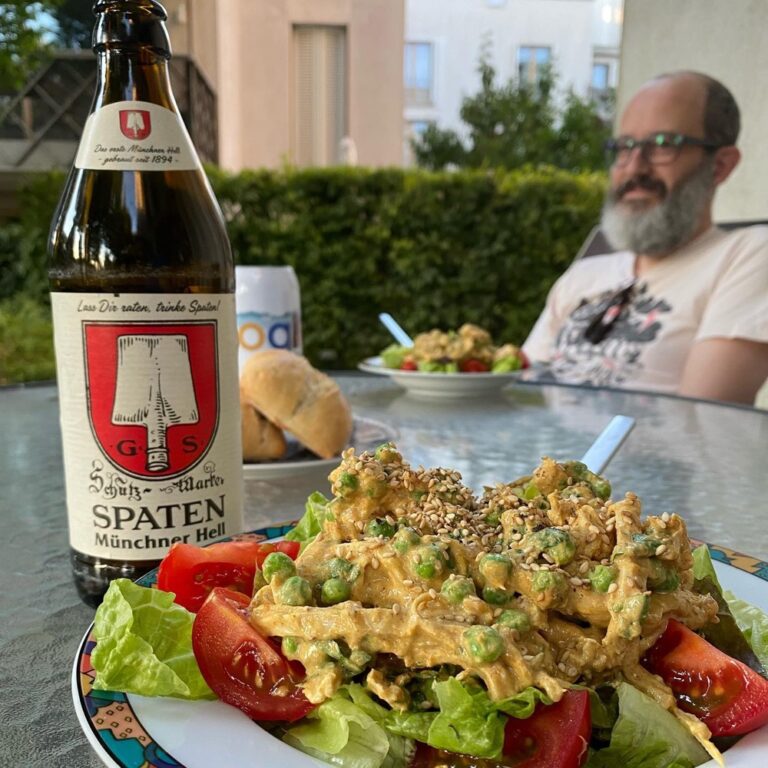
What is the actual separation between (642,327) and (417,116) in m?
17.5

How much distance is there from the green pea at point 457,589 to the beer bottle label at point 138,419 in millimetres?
346

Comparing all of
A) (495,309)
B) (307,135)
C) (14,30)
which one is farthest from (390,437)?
(307,135)

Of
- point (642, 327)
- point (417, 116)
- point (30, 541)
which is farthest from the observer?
point (417, 116)

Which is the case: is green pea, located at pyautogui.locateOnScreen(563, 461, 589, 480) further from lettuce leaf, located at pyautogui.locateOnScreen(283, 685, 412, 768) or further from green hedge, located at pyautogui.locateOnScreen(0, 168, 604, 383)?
green hedge, located at pyautogui.locateOnScreen(0, 168, 604, 383)

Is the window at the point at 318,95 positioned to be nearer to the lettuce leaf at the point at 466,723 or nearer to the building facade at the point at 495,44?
the building facade at the point at 495,44

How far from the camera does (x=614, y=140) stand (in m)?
3.49

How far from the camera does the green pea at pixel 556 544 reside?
52 cm

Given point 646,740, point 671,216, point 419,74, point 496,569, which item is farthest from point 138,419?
point 419,74

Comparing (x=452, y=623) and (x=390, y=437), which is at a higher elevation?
(x=452, y=623)

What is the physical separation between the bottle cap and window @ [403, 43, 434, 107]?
19.5 m

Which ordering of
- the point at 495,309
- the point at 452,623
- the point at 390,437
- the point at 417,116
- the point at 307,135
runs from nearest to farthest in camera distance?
the point at 452,623 → the point at 390,437 → the point at 495,309 → the point at 307,135 → the point at 417,116

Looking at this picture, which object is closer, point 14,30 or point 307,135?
point 14,30

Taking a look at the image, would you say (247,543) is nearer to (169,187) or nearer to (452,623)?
(452,623)

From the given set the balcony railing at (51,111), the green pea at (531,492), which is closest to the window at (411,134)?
the balcony railing at (51,111)
